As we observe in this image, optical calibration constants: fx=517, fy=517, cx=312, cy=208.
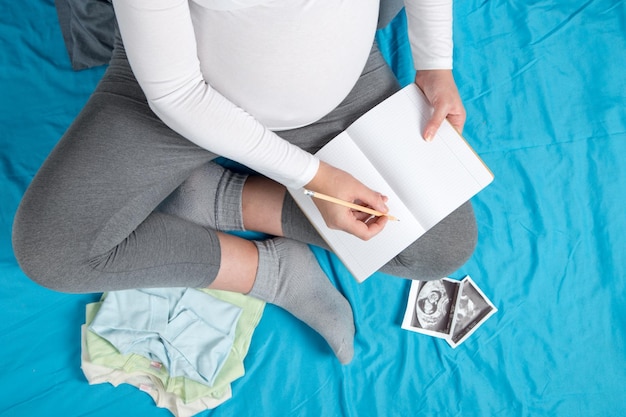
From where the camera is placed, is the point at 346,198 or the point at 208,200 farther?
the point at 208,200

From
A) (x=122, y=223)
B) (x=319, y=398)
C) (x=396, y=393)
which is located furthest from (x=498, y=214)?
(x=122, y=223)

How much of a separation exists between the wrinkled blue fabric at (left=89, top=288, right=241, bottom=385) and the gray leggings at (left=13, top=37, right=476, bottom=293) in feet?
0.58

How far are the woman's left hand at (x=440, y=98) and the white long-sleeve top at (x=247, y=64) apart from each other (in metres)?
0.12

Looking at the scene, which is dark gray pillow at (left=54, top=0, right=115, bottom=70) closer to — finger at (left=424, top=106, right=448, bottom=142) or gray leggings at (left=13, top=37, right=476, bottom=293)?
gray leggings at (left=13, top=37, right=476, bottom=293)

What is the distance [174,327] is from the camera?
3.61ft

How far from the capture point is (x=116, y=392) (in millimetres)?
1095

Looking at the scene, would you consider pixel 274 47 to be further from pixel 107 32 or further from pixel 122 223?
pixel 107 32

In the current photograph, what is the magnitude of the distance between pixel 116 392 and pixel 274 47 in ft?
2.64

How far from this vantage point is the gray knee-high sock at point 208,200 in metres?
1.09

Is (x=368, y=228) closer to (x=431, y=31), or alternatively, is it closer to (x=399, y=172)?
(x=399, y=172)

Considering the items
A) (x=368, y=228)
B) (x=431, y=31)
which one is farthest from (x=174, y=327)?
(x=431, y=31)

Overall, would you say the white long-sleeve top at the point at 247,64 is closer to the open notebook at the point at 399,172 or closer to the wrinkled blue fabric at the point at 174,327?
the open notebook at the point at 399,172

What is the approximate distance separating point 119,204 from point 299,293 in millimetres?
420

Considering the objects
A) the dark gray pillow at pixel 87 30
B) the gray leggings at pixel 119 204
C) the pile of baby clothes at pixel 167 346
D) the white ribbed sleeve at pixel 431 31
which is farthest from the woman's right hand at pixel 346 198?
the dark gray pillow at pixel 87 30
